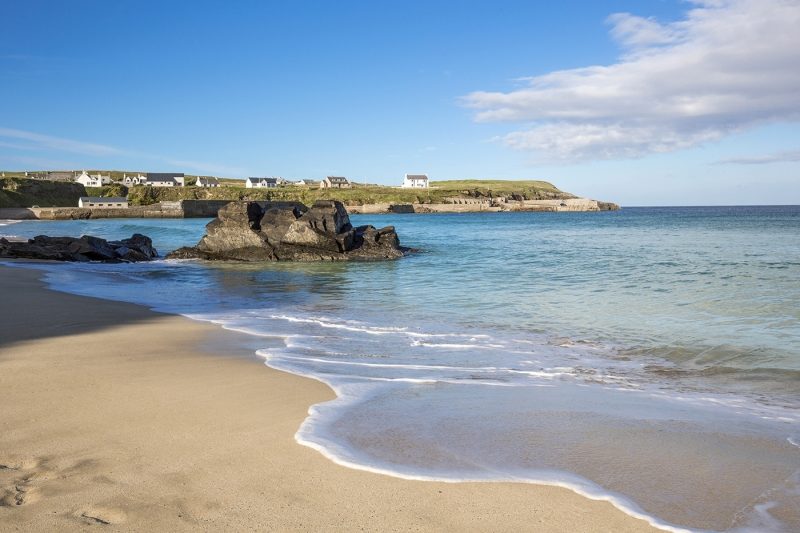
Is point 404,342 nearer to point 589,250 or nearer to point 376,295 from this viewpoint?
point 376,295

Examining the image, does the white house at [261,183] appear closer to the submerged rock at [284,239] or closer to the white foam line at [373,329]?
the submerged rock at [284,239]

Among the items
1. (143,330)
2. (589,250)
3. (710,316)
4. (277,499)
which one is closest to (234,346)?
(143,330)

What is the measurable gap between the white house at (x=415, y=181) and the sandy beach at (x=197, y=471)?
173m

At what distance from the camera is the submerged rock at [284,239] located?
28516 millimetres

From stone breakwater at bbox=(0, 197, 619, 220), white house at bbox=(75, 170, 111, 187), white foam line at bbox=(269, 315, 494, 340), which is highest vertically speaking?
white house at bbox=(75, 170, 111, 187)

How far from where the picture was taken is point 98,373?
261 inches

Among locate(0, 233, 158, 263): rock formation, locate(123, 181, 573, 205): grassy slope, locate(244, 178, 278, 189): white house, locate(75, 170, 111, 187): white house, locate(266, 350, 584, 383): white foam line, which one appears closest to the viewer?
locate(266, 350, 584, 383): white foam line

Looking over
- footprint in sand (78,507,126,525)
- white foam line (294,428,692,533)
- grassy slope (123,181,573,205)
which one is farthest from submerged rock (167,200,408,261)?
grassy slope (123,181,573,205)

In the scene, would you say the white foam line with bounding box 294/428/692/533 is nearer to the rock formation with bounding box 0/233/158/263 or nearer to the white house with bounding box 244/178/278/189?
the rock formation with bounding box 0/233/158/263

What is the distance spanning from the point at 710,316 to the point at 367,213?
119m

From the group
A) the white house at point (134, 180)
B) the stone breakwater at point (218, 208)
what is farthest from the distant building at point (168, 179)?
the stone breakwater at point (218, 208)

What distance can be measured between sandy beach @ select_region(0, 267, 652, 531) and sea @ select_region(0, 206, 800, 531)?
28 centimetres

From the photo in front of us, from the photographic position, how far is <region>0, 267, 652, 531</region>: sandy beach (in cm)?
328

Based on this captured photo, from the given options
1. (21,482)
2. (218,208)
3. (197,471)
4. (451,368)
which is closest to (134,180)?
(218,208)
